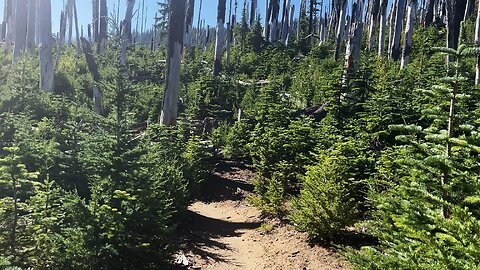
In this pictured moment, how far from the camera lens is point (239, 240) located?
7598mm

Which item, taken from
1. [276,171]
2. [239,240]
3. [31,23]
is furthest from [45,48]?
[239,240]

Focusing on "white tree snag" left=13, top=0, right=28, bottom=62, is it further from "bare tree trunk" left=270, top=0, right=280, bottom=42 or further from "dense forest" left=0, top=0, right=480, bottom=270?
"bare tree trunk" left=270, top=0, right=280, bottom=42

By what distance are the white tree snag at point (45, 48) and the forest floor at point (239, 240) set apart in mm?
9230

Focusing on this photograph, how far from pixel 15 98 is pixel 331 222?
11.5m

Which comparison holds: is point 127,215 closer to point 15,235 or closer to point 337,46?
point 15,235

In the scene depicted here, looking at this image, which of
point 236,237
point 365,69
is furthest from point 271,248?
point 365,69

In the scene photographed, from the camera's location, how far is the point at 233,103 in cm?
1617

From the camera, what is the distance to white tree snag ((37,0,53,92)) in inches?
597

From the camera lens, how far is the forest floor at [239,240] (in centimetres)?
606

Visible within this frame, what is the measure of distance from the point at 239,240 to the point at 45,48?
485 inches

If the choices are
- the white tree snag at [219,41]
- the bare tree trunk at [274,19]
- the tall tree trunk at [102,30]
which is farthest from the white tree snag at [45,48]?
the bare tree trunk at [274,19]

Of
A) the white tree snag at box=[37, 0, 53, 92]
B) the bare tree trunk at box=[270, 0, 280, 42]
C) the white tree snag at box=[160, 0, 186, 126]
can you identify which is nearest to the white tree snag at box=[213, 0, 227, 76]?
the white tree snag at box=[37, 0, 53, 92]

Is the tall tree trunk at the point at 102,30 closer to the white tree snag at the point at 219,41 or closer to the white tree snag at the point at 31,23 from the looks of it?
the white tree snag at the point at 31,23

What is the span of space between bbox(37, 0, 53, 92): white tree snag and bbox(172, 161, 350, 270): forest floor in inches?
363
